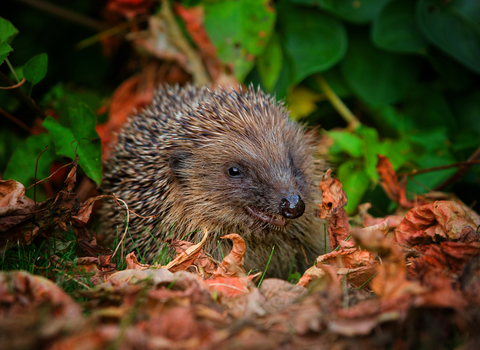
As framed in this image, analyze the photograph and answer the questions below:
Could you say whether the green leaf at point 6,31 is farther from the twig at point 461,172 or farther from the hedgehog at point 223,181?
the twig at point 461,172

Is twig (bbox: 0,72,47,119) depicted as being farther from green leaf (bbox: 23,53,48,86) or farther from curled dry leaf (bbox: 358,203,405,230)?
curled dry leaf (bbox: 358,203,405,230)

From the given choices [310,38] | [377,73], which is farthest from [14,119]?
[377,73]

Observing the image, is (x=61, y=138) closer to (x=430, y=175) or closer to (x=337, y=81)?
(x=337, y=81)

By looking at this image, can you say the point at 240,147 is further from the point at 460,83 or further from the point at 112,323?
the point at 460,83

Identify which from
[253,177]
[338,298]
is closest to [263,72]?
[253,177]

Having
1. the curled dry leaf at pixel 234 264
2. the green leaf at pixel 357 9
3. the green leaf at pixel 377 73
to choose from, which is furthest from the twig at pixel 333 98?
the curled dry leaf at pixel 234 264
